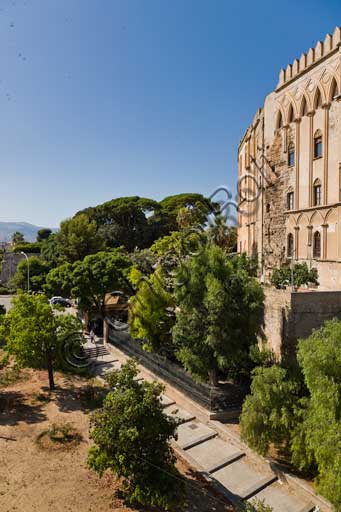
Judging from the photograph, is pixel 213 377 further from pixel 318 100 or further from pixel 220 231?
pixel 220 231

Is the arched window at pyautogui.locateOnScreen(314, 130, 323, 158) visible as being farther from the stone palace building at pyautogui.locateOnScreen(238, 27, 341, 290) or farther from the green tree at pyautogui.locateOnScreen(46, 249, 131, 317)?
the green tree at pyautogui.locateOnScreen(46, 249, 131, 317)

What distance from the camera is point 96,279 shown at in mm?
22375

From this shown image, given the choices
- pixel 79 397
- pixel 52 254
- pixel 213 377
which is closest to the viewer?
pixel 213 377

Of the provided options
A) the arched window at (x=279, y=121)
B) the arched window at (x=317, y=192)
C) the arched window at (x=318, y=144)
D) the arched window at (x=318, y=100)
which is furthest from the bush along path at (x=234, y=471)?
the arched window at (x=279, y=121)

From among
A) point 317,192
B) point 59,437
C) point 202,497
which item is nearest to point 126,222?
point 317,192

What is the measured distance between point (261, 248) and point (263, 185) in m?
4.48

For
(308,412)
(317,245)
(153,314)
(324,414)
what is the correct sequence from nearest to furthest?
(324,414) < (308,412) < (153,314) < (317,245)

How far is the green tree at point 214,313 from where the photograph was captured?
14.3 meters

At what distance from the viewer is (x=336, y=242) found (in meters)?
18.6

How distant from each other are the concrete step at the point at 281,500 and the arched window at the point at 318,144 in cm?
1670

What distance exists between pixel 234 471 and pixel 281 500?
163 centimetres

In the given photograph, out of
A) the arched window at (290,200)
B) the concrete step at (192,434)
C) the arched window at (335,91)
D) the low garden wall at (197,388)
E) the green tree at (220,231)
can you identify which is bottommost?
the concrete step at (192,434)

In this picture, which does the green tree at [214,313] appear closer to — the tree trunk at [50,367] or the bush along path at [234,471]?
the bush along path at [234,471]

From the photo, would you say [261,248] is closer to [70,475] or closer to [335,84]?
[335,84]
